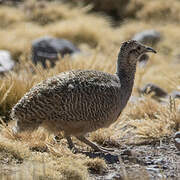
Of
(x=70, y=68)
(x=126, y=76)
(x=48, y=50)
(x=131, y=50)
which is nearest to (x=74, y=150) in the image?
(x=126, y=76)

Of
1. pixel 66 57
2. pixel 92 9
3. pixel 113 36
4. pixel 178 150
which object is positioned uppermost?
pixel 92 9

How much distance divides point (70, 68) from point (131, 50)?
1.75 metres

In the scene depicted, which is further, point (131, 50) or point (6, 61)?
point (6, 61)

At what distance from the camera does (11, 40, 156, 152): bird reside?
500 centimetres

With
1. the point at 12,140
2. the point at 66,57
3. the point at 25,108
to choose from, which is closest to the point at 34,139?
the point at 12,140

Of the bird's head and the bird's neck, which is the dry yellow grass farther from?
the bird's head

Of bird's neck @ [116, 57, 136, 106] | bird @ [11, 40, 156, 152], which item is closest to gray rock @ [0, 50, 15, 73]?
bird's neck @ [116, 57, 136, 106]

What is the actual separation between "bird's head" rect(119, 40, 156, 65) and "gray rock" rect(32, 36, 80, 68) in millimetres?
6032

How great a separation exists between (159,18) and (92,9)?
3.03 metres

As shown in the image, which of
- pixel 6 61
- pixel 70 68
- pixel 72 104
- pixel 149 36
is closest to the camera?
pixel 72 104

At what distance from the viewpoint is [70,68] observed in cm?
733

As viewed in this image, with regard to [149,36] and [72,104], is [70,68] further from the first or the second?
[149,36]

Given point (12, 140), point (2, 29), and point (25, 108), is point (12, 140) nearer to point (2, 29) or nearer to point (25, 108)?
point (25, 108)

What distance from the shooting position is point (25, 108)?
502 cm
